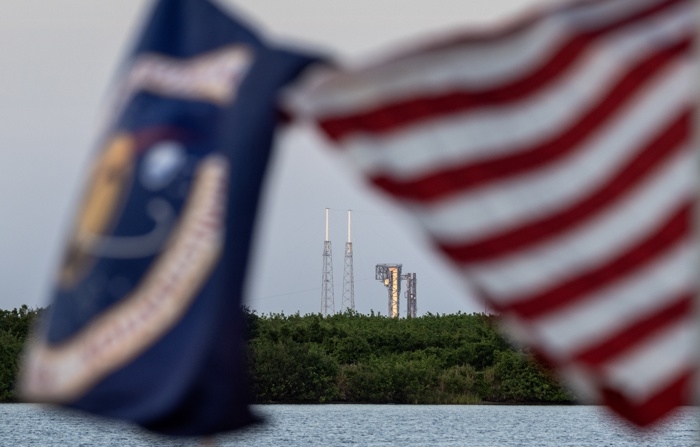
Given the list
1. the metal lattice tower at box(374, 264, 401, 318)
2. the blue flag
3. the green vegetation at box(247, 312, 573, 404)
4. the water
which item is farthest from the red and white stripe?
the metal lattice tower at box(374, 264, 401, 318)

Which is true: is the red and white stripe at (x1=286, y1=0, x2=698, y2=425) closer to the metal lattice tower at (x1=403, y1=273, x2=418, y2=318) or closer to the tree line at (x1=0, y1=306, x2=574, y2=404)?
the tree line at (x1=0, y1=306, x2=574, y2=404)

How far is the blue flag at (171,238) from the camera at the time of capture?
5.84m

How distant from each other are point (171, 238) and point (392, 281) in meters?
112

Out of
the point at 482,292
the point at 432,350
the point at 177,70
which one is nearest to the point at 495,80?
the point at 482,292

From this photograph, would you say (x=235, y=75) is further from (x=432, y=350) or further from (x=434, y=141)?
(x=432, y=350)

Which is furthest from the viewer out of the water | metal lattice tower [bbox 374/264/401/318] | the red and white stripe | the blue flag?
metal lattice tower [bbox 374/264/401/318]

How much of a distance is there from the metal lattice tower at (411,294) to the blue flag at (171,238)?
11166 centimetres

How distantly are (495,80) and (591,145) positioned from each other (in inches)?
16.8

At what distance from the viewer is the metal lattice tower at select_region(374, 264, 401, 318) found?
4626 inches

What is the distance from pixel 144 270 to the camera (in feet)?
20.1

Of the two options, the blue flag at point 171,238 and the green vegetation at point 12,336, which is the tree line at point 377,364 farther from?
the blue flag at point 171,238

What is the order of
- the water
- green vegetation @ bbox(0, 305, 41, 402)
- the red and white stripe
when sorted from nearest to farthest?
the red and white stripe, the water, green vegetation @ bbox(0, 305, 41, 402)

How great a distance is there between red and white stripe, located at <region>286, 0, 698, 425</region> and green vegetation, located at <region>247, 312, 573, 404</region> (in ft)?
241

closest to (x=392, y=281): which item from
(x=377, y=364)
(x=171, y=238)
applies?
(x=377, y=364)
